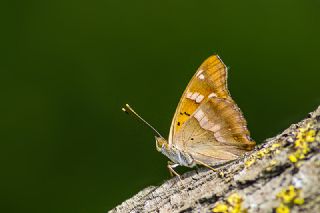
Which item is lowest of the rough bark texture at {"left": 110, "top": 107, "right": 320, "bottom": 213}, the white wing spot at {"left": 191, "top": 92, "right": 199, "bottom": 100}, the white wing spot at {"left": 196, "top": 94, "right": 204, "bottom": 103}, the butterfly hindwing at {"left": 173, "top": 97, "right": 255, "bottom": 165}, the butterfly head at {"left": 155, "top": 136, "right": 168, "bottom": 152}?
the rough bark texture at {"left": 110, "top": 107, "right": 320, "bottom": 213}

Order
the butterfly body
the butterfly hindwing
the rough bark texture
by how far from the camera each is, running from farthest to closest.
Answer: the butterfly body, the butterfly hindwing, the rough bark texture

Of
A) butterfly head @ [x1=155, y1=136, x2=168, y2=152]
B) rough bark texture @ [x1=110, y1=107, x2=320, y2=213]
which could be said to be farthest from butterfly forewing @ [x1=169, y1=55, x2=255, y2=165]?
rough bark texture @ [x1=110, y1=107, x2=320, y2=213]

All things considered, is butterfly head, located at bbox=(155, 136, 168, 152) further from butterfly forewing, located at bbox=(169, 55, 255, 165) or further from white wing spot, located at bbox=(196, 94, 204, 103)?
white wing spot, located at bbox=(196, 94, 204, 103)

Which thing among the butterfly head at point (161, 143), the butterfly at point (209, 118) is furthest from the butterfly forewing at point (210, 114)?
the butterfly head at point (161, 143)

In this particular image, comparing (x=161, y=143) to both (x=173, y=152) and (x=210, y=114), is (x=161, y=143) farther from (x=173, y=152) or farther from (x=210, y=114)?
(x=210, y=114)

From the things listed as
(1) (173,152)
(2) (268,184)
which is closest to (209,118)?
(1) (173,152)

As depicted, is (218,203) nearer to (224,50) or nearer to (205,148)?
(205,148)

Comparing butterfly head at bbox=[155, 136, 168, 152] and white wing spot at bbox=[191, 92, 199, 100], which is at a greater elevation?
white wing spot at bbox=[191, 92, 199, 100]

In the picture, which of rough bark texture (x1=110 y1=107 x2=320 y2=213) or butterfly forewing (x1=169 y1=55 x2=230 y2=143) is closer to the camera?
rough bark texture (x1=110 y1=107 x2=320 y2=213)
